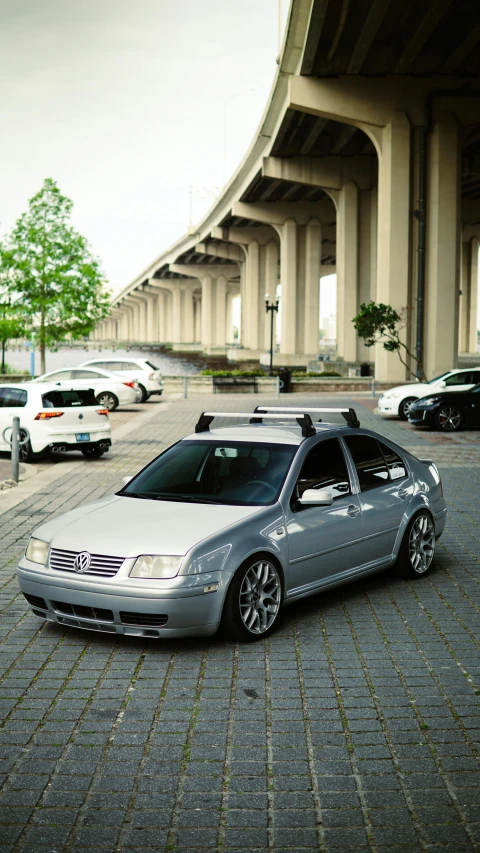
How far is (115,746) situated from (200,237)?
Answer: 301 feet

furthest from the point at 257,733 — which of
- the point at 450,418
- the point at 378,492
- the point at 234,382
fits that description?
the point at 234,382

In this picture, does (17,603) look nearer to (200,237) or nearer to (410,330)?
(410,330)

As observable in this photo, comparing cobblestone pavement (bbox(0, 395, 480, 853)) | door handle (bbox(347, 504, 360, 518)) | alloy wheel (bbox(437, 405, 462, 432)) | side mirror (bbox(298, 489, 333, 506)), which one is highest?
side mirror (bbox(298, 489, 333, 506))

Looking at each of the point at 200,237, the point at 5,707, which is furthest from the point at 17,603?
the point at 200,237

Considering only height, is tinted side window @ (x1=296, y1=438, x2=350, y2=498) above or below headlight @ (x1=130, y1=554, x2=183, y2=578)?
above

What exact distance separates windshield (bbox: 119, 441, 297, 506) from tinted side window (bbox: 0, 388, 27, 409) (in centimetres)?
1015

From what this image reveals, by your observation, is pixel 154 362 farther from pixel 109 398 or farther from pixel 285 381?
pixel 109 398

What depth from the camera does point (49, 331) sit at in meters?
48.4

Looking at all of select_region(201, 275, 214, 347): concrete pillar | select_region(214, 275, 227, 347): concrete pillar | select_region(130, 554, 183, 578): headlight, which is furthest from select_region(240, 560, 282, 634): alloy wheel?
select_region(201, 275, 214, 347): concrete pillar

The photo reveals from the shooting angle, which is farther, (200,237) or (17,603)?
(200,237)

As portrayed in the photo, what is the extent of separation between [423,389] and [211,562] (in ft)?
71.9

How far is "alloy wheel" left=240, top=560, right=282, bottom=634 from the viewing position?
6395 mm

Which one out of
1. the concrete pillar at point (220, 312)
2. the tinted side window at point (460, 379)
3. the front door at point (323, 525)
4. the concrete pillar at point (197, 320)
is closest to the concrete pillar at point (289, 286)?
the concrete pillar at point (220, 312)

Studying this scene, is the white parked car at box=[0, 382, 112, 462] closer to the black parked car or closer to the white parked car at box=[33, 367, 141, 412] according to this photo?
the black parked car
